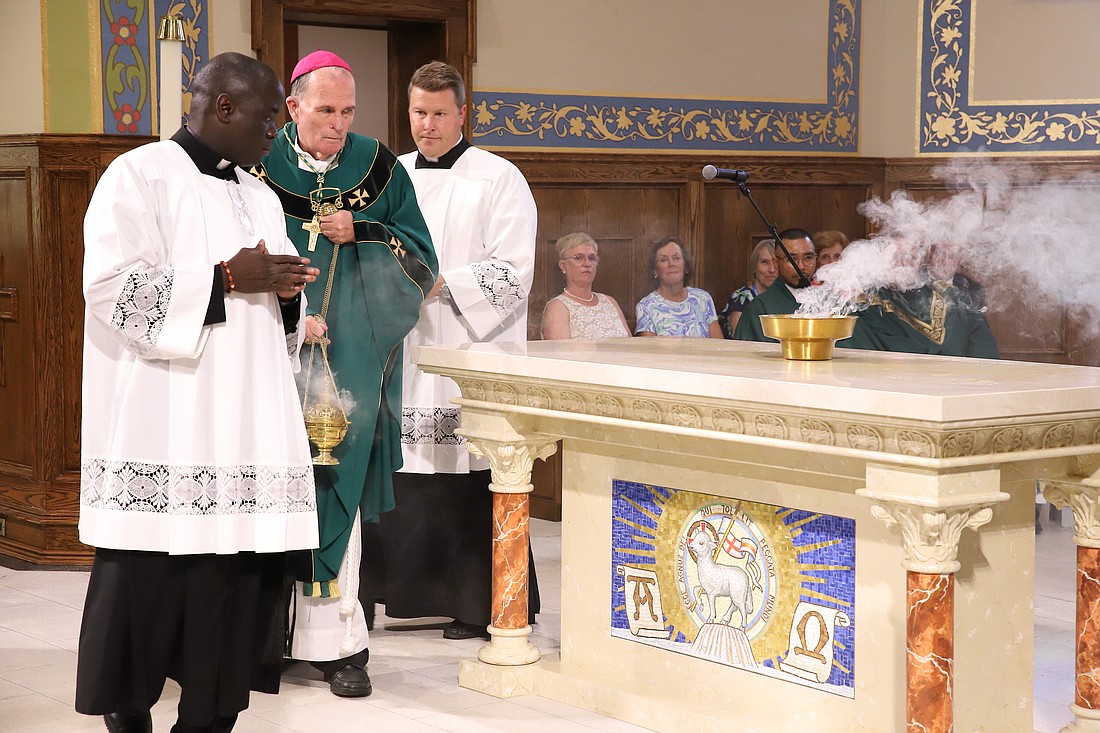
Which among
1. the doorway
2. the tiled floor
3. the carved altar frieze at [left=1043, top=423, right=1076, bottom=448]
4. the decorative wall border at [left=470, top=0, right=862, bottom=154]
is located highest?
the doorway

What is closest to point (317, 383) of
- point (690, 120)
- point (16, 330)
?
point (16, 330)

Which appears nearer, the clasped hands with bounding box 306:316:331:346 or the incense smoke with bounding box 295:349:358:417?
the clasped hands with bounding box 306:316:331:346

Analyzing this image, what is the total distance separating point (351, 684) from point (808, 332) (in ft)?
5.60

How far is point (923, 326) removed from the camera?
6348 mm

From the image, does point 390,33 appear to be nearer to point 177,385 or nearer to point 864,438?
point 177,385

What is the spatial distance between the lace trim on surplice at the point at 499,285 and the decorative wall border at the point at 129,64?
2274 millimetres

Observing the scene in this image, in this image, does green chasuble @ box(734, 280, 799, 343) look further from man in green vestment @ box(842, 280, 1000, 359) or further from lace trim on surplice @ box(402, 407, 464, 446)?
lace trim on surplice @ box(402, 407, 464, 446)

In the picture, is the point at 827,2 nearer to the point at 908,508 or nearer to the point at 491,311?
the point at 491,311

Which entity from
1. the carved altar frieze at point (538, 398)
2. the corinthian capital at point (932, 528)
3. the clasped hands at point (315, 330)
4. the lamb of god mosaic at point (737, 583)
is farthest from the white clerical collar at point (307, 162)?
the corinthian capital at point (932, 528)

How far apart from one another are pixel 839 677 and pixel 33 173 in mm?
4326

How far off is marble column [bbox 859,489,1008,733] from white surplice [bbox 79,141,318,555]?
139 centimetres

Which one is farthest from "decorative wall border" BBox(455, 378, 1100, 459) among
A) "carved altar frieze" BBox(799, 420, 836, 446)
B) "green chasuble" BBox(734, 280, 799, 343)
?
"green chasuble" BBox(734, 280, 799, 343)

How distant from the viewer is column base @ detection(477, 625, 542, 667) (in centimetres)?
437

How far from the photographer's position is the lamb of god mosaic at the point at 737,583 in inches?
143
